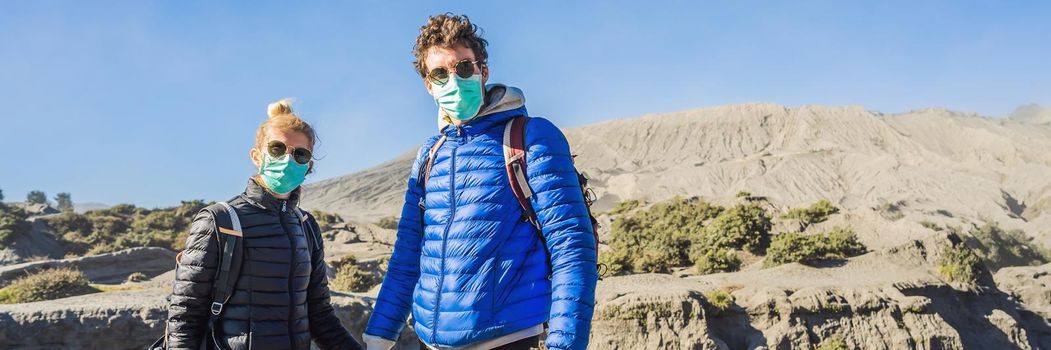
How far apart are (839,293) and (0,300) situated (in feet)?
41.4

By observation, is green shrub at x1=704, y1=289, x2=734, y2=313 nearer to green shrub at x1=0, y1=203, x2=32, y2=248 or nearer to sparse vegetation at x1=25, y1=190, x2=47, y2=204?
green shrub at x1=0, y1=203, x2=32, y2=248

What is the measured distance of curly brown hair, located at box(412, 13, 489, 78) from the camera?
Result: 9.71ft

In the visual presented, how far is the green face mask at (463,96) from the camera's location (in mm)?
2932

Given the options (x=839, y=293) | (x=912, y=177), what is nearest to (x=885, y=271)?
(x=839, y=293)

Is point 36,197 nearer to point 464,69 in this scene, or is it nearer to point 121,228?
point 121,228

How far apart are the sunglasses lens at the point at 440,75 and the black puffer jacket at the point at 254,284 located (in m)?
0.91

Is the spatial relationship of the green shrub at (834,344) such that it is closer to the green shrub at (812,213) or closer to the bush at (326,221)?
the green shrub at (812,213)

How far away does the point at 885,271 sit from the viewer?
14602mm

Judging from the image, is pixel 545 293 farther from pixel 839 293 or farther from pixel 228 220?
pixel 839 293

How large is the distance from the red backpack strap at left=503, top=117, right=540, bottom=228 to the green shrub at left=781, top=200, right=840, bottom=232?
17.2 m

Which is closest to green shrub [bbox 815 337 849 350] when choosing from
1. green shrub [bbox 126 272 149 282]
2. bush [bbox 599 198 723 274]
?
bush [bbox 599 198 723 274]

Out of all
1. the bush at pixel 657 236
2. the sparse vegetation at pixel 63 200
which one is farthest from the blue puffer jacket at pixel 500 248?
the sparse vegetation at pixel 63 200

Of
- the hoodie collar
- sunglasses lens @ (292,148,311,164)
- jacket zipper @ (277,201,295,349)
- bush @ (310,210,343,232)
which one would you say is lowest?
bush @ (310,210,343,232)

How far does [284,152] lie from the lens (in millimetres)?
3311
